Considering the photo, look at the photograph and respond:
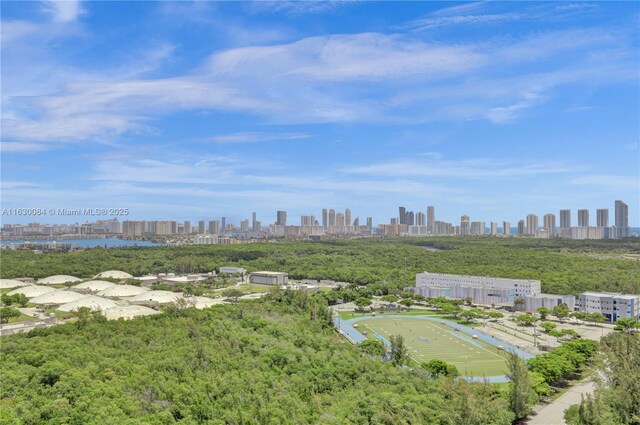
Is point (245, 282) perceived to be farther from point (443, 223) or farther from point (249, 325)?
point (443, 223)

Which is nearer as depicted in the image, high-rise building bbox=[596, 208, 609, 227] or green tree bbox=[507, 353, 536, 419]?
green tree bbox=[507, 353, 536, 419]

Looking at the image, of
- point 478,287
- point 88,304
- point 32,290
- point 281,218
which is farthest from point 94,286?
point 281,218

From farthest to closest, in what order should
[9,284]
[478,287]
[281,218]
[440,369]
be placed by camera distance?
[281,218] < [9,284] < [478,287] < [440,369]

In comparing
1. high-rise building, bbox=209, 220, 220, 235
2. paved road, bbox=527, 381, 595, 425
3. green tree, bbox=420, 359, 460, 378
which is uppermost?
high-rise building, bbox=209, 220, 220, 235

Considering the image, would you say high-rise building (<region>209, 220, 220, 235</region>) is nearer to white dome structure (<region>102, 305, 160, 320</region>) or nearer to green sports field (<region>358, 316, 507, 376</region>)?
green sports field (<region>358, 316, 507, 376</region>)

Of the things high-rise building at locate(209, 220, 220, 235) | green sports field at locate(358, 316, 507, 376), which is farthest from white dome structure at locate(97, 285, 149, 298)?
high-rise building at locate(209, 220, 220, 235)

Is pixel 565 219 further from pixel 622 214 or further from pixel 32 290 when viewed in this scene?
pixel 32 290
